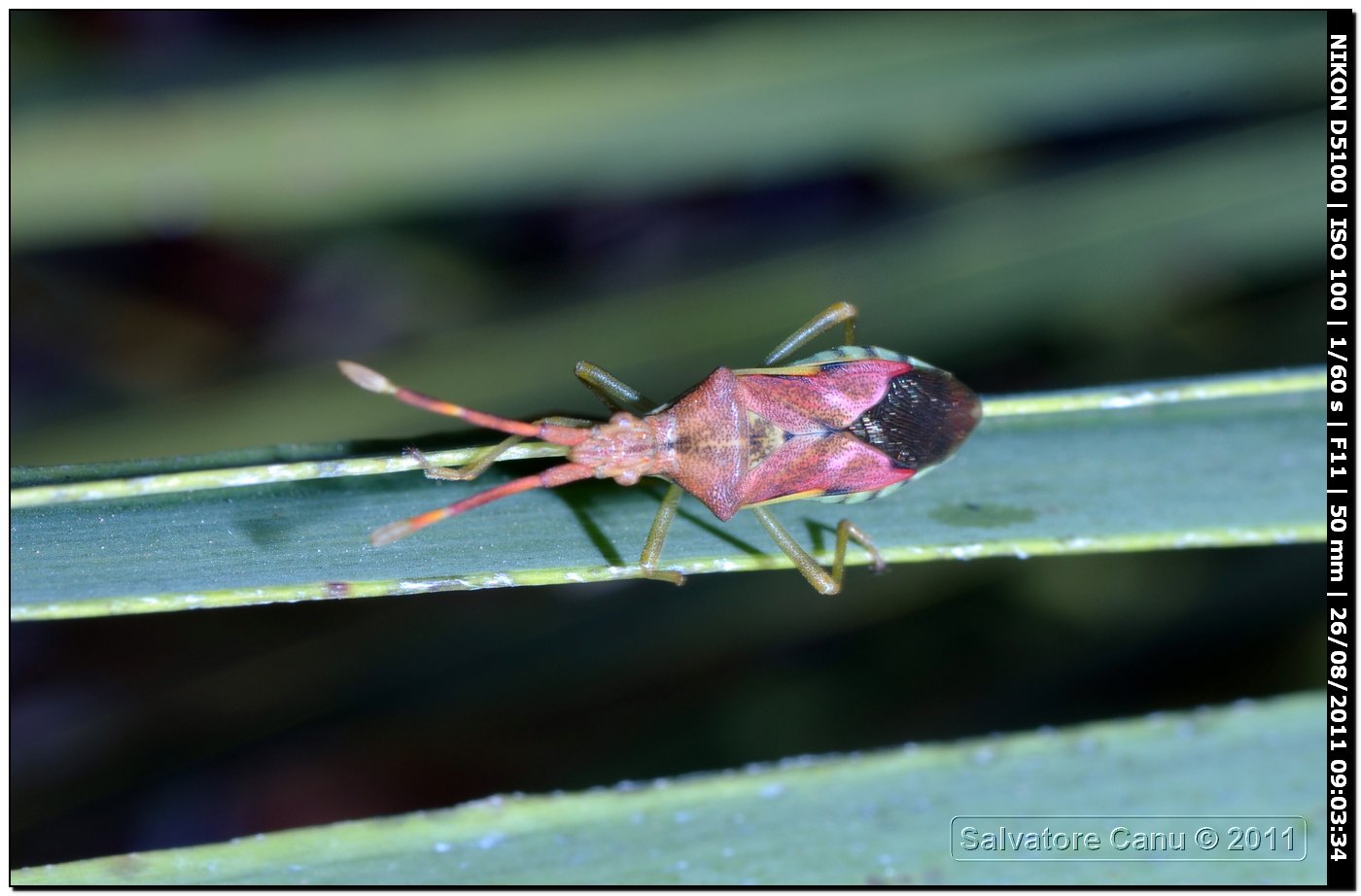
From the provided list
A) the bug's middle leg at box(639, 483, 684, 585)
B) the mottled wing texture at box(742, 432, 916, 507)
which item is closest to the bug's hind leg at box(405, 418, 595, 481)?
the bug's middle leg at box(639, 483, 684, 585)

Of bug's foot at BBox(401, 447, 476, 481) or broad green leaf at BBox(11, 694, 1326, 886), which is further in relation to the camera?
bug's foot at BBox(401, 447, 476, 481)

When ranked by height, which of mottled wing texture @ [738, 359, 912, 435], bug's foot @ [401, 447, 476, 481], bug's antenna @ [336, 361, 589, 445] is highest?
mottled wing texture @ [738, 359, 912, 435]

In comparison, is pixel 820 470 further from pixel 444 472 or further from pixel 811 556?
pixel 444 472

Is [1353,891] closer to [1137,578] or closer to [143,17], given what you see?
[1137,578]

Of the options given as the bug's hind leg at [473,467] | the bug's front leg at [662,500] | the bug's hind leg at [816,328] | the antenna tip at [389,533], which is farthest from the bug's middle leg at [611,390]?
the antenna tip at [389,533]

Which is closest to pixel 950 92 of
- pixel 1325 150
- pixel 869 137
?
pixel 869 137

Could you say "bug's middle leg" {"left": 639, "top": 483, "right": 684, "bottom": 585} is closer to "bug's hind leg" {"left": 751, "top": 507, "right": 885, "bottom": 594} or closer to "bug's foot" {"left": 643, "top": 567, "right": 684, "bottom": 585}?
"bug's foot" {"left": 643, "top": 567, "right": 684, "bottom": 585}
